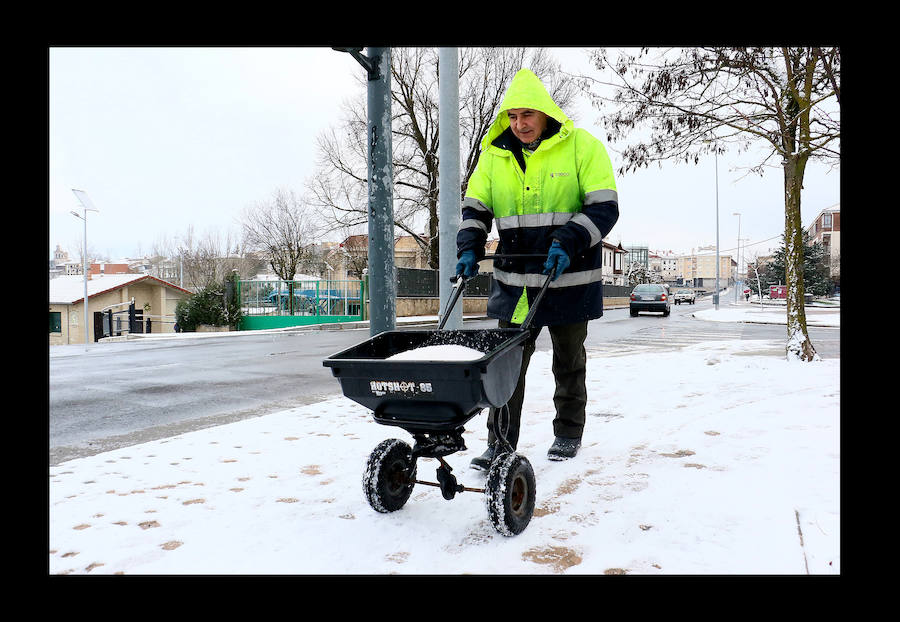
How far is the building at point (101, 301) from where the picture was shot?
33.8 metres

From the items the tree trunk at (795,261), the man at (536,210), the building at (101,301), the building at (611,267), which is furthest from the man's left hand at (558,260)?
Answer: the building at (611,267)

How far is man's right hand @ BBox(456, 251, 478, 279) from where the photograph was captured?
2.80 m

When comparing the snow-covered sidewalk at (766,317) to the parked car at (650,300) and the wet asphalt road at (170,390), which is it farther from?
the wet asphalt road at (170,390)

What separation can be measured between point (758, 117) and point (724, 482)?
6223mm

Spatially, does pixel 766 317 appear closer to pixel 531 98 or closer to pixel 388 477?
pixel 531 98

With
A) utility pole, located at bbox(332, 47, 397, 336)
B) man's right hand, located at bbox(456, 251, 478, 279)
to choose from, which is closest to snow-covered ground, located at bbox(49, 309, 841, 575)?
man's right hand, located at bbox(456, 251, 478, 279)

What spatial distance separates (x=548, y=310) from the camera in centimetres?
299

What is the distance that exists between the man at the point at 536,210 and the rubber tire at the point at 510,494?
0.49m

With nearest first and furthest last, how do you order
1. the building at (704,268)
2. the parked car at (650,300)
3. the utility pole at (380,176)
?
the utility pole at (380,176)
the parked car at (650,300)
the building at (704,268)

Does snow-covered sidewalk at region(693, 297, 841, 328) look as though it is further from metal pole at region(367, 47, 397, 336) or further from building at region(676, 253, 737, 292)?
building at region(676, 253, 737, 292)

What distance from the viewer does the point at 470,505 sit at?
2.57 meters

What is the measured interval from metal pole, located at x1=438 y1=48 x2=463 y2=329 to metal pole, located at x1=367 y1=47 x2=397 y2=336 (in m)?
0.93

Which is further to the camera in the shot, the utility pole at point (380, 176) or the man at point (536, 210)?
the utility pole at point (380, 176)
